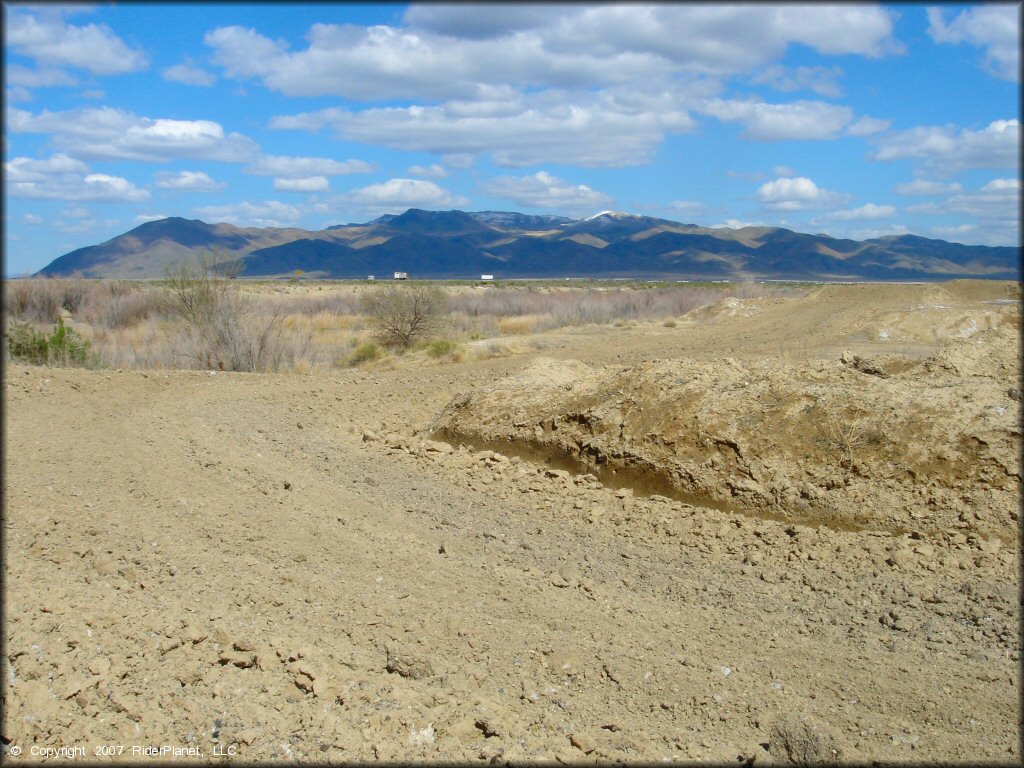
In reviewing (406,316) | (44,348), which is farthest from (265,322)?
(406,316)

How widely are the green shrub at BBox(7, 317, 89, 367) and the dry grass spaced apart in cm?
62

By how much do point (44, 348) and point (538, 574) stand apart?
15.4 m

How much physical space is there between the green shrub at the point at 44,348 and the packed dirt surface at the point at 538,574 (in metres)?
5.91

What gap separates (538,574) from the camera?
684 cm

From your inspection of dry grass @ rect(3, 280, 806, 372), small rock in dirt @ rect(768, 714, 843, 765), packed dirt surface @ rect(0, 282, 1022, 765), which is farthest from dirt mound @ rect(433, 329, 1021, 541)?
dry grass @ rect(3, 280, 806, 372)

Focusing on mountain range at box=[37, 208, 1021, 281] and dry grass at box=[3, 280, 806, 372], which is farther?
mountain range at box=[37, 208, 1021, 281]

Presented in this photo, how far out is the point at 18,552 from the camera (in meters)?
6.60

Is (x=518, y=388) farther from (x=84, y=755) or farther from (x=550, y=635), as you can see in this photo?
(x=84, y=755)

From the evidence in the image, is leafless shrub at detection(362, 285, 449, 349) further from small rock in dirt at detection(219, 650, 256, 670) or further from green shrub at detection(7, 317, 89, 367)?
small rock in dirt at detection(219, 650, 256, 670)

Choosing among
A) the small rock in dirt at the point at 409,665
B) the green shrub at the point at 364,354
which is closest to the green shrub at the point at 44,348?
the green shrub at the point at 364,354

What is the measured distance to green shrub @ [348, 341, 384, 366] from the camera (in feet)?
78.0

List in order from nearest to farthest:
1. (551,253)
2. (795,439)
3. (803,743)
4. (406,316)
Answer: (803,743), (795,439), (406,316), (551,253)

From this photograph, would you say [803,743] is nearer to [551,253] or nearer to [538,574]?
[538,574]

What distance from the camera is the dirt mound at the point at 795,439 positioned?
7.69 metres
